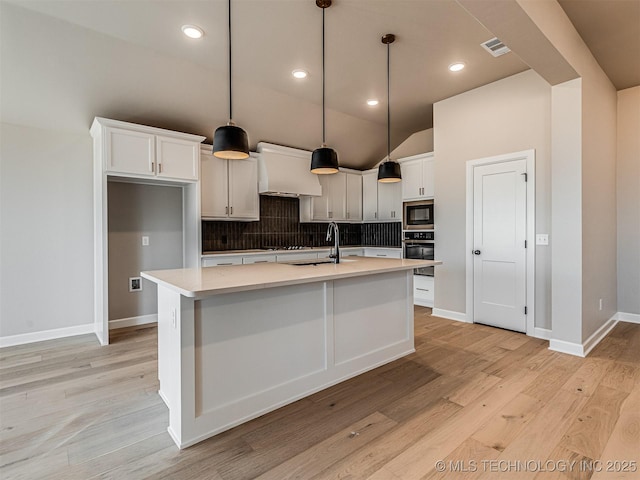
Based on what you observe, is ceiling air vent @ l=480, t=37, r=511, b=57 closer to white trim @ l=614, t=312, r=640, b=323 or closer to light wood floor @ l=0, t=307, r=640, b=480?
Result: light wood floor @ l=0, t=307, r=640, b=480

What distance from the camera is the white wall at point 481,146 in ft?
11.8

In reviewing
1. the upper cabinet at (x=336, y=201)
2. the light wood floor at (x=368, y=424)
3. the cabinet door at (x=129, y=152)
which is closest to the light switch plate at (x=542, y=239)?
the light wood floor at (x=368, y=424)

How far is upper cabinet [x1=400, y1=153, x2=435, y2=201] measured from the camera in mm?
4977

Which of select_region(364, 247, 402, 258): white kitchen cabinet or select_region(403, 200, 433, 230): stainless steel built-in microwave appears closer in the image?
select_region(403, 200, 433, 230): stainless steel built-in microwave

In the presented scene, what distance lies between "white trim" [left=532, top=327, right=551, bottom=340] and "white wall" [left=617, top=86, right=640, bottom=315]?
1687mm

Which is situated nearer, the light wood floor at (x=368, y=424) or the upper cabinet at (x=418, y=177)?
the light wood floor at (x=368, y=424)

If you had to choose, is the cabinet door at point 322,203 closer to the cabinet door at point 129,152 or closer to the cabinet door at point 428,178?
the cabinet door at point 428,178

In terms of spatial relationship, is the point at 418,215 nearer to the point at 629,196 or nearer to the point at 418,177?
the point at 418,177

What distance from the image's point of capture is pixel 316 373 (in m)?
2.46

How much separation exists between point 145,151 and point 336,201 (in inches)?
124

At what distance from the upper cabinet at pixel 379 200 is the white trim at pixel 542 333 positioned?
102 inches

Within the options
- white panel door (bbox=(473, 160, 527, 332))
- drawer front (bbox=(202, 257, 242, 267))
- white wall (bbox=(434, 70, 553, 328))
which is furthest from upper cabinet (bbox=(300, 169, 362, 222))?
white panel door (bbox=(473, 160, 527, 332))

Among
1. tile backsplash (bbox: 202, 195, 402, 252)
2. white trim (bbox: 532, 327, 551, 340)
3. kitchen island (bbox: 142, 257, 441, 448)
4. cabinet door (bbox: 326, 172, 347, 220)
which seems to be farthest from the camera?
cabinet door (bbox: 326, 172, 347, 220)

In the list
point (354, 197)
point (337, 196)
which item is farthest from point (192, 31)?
point (354, 197)
